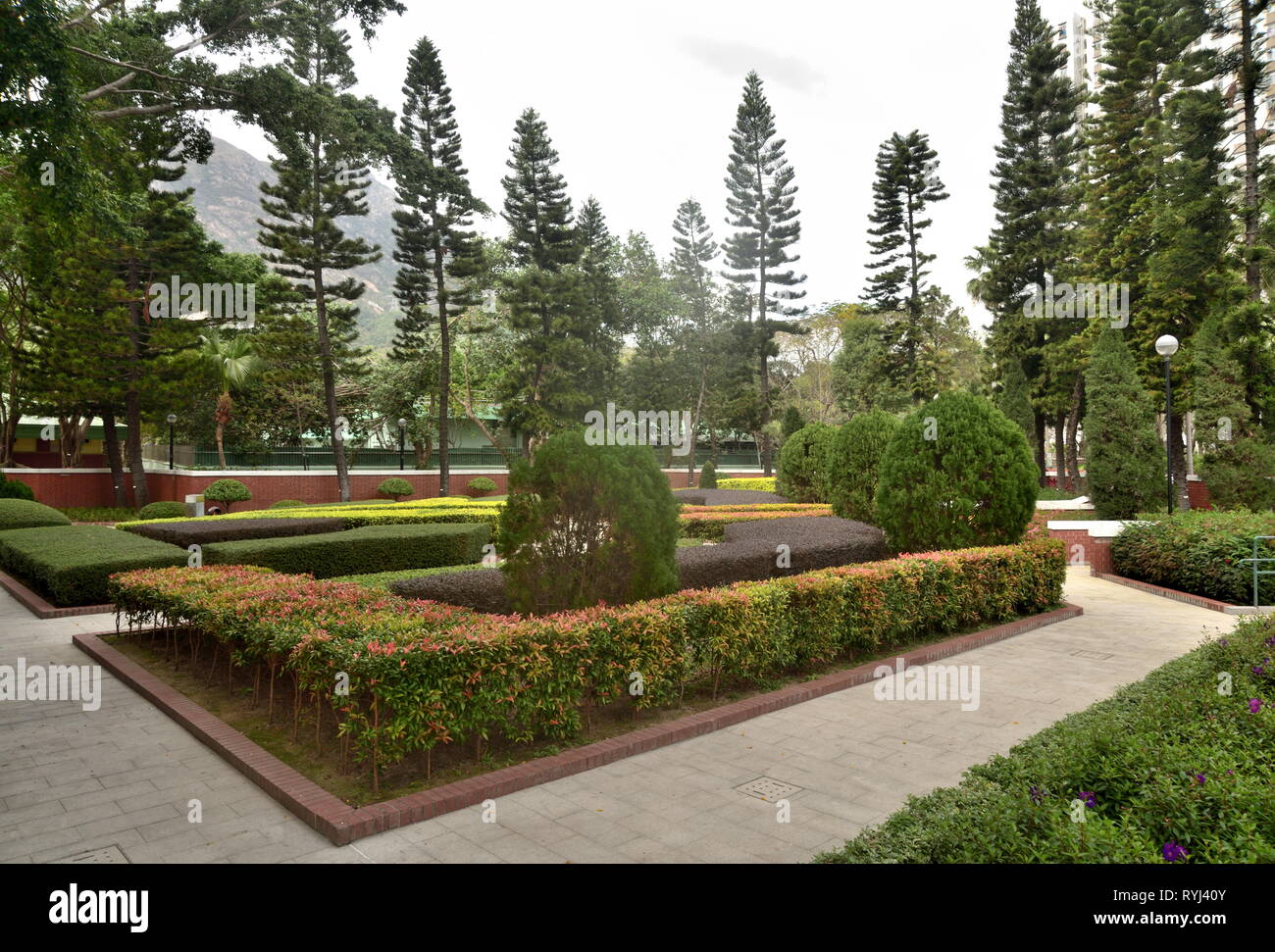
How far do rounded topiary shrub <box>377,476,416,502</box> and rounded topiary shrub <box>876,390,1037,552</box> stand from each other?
21.5 metres

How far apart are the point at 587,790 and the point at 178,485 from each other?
25.7 metres

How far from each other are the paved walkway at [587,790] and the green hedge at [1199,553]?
5.11m

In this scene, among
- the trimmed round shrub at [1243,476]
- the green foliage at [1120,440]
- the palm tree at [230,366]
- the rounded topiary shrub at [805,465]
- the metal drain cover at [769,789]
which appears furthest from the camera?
the palm tree at [230,366]

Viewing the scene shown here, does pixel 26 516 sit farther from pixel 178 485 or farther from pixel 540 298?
pixel 540 298

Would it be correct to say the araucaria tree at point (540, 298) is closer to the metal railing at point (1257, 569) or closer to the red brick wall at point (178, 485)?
the red brick wall at point (178, 485)

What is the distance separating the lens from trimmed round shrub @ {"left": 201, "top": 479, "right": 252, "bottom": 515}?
74.3 ft

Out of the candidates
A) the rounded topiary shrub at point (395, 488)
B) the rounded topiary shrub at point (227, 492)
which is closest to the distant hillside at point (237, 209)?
the rounded topiary shrub at point (395, 488)

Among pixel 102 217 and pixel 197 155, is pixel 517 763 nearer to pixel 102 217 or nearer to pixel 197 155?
pixel 102 217

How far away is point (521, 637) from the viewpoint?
473 cm

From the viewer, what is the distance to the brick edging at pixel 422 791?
391cm

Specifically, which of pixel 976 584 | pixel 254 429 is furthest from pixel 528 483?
pixel 254 429

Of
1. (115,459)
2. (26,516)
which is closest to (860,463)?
(26,516)

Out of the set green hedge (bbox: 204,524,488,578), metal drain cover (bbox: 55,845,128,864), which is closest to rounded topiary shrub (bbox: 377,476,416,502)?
green hedge (bbox: 204,524,488,578)
